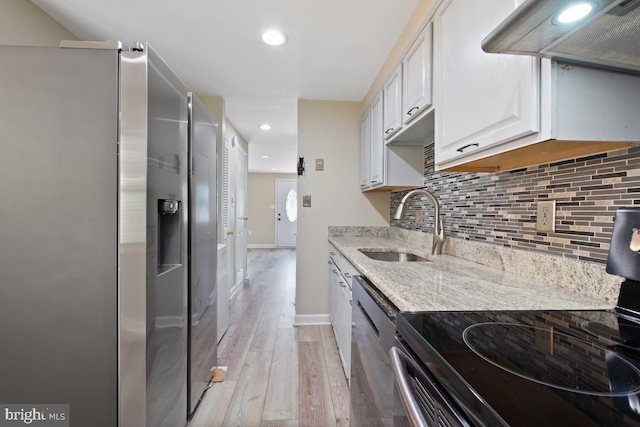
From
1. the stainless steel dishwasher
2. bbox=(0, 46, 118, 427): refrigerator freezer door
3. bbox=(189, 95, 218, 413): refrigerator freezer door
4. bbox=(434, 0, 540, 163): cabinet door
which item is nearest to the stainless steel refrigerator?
bbox=(0, 46, 118, 427): refrigerator freezer door

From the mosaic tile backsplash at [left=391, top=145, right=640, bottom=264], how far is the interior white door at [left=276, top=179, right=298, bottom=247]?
707cm

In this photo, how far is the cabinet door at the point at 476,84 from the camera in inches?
31.3

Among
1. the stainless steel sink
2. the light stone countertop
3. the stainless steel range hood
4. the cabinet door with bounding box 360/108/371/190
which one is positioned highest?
the cabinet door with bounding box 360/108/371/190

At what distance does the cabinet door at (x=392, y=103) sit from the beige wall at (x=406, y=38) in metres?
0.07

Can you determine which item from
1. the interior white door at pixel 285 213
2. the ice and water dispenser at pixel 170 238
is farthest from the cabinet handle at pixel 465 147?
the interior white door at pixel 285 213

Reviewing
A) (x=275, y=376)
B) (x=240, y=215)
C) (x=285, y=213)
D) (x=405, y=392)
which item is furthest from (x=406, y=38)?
(x=285, y=213)

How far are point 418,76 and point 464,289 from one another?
3.69 feet

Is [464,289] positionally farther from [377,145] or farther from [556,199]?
[377,145]

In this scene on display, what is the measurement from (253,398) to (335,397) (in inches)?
20.0

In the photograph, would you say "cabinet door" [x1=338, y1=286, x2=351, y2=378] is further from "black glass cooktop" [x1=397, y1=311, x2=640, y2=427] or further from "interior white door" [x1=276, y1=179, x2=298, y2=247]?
"interior white door" [x1=276, y1=179, x2=298, y2=247]

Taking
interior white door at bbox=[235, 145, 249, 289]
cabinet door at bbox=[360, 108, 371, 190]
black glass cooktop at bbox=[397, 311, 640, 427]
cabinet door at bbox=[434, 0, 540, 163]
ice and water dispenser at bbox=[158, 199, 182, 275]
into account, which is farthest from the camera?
interior white door at bbox=[235, 145, 249, 289]

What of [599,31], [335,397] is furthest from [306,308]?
[599,31]

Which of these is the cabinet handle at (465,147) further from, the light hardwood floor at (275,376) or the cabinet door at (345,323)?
the light hardwood floor at (275,376)

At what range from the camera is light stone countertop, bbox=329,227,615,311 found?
2.67 ft
